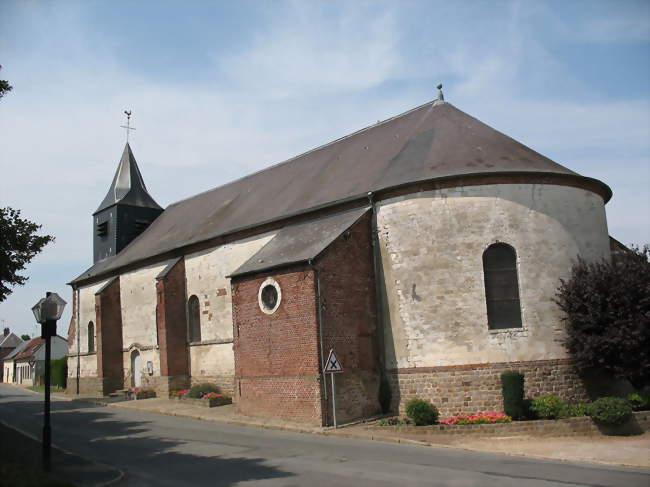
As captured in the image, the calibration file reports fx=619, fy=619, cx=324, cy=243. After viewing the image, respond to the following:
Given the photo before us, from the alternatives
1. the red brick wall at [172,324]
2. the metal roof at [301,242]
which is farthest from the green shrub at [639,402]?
the red brick wall at [172,324]

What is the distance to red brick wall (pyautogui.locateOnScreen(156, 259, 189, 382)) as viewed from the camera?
82.2ft

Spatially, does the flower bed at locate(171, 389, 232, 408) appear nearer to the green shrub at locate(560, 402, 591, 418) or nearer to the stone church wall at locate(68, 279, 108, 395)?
the stone church wall at locate(68, 279, 108, 395)

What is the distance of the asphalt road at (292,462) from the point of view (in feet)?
32.3

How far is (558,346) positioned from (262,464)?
9636 millimetres

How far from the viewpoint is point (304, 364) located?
17219 millimetres

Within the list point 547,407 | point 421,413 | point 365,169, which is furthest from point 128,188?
point 547,407

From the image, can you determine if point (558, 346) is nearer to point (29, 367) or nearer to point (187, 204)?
point (187, 204)

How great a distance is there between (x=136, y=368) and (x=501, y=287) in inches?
726

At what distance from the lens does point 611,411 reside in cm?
1475

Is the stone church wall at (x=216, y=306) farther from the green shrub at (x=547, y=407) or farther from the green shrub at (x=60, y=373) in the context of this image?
the green shrub at (x=60, y=373)

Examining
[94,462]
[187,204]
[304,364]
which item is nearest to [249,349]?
[304,364]

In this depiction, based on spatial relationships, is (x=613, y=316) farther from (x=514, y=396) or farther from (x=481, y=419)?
(x=481, y=419)

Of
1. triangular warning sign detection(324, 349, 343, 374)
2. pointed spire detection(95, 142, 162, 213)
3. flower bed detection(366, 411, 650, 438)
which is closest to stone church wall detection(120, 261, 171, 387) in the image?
pointed spire detection(95, 142, 162, 213)

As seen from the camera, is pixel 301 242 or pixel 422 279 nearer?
pixel 422 279
